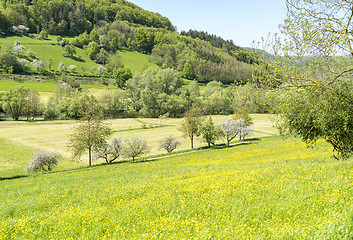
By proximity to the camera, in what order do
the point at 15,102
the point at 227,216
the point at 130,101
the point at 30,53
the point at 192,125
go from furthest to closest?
the point at 30,53, the point at 130,101, the point at 15,102, the point at 192,125, the point at 227,216

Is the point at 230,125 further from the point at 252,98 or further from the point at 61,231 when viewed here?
the point at 61,231

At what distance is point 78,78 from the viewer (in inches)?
6245

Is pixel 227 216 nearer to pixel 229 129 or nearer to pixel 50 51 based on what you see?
pixel 229 129

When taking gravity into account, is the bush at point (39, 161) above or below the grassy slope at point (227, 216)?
below

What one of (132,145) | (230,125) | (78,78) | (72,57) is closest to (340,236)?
(132,145)

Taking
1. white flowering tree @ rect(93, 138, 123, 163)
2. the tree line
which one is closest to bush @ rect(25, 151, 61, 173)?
white flowering tree @ rect(93, 138, 123, 163)

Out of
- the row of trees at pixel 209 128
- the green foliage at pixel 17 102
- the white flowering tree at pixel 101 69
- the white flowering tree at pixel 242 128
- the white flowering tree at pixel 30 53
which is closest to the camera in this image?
the row of trees at pixel 209 128

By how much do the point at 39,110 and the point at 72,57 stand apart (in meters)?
97.4

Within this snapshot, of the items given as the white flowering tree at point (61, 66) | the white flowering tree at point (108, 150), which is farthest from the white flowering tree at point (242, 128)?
the white flowering tree at point (61, 66)

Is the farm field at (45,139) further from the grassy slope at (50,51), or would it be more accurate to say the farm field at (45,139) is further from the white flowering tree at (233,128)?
the grassy slope at (50,51)

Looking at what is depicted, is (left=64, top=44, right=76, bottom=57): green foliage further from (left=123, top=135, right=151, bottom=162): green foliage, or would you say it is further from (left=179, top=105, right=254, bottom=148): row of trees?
(left=123, top=135, right=151, bottom=162): green foliage

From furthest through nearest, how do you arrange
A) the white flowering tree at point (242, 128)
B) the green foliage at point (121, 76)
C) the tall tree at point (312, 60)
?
the green foliage at point (121, 76) < the white flowering tree at point (242, 128) < the tall tree at point (312, 60)

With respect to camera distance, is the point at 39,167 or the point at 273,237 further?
the point at 39,167

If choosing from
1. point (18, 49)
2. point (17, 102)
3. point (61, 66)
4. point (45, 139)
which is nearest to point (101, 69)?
point (61, 66)
